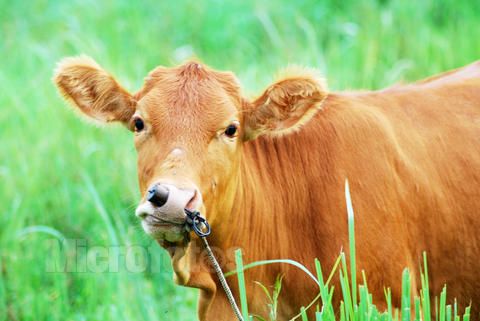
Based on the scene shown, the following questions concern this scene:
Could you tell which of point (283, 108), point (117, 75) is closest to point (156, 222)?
point (283, 108)

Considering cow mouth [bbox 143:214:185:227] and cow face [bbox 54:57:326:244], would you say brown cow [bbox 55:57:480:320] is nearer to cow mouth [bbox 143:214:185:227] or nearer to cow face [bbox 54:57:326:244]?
cow face [bbox 54:57:326:244]

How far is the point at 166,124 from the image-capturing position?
420 centimetres

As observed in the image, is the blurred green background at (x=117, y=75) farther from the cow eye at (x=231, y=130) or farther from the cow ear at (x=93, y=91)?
the cow eye at (x=231, y=130)

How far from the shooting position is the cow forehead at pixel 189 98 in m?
4.22

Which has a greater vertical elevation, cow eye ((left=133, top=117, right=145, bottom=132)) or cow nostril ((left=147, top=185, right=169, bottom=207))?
cow eye ((left=133, top=117, right=145, bottom=132))

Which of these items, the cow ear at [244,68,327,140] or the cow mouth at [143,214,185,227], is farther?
the cow ear at [244,68,327,140]

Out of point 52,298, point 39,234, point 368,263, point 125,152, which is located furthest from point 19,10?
point 368,263

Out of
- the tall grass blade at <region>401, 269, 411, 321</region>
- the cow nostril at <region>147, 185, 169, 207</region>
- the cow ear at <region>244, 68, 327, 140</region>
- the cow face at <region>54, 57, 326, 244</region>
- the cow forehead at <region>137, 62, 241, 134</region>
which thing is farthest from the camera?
the cow ear at <region>244, 68, 327, 140</region>

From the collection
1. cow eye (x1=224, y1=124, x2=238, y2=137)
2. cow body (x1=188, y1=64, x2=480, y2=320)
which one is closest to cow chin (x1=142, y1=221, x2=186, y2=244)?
cow body (x1=188, y1=64, x2=480, y2=320)

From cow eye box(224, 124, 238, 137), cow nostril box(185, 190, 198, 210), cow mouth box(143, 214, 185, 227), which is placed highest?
cow eye box(224, 124, 238, 137)

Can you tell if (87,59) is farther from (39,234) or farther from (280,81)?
(39,234)

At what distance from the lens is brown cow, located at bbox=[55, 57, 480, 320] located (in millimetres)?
4297

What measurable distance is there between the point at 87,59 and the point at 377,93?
5.40 ft

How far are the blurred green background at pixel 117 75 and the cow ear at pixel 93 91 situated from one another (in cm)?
57
